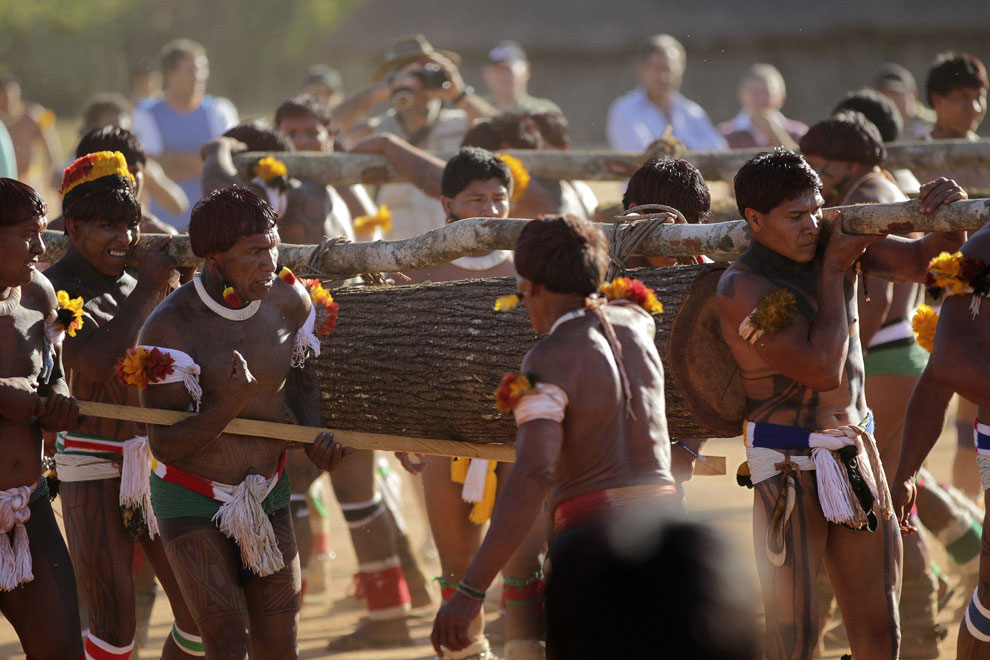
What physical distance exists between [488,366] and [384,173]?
3018 millimetres

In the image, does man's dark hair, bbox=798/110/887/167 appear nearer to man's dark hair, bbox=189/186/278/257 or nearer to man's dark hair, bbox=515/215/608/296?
man's dark hair, bbox=515/215/608/296

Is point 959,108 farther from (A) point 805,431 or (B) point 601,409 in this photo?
(B) point 601,409

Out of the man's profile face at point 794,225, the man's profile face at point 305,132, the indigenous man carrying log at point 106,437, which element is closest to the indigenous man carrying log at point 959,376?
the man's profile face at point 794,225

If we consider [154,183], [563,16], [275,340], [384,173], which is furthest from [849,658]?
[563,16]

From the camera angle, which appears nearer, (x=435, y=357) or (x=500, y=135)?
(x=435, y=357)

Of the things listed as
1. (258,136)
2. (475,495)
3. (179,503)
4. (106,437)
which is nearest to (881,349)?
(475,495)

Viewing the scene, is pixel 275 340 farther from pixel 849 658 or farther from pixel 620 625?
pixel 849 658

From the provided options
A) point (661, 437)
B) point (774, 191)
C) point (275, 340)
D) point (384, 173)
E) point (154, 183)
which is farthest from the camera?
point (154, 183)

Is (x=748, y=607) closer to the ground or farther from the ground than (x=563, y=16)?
closer to the ground

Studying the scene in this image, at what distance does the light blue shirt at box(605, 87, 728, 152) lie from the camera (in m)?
11.6

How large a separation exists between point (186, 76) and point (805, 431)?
839 cm

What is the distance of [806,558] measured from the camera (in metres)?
4.28

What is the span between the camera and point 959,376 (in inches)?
173

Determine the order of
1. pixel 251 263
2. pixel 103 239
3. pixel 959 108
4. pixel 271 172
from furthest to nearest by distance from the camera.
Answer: pixel 959 108
pixel 271 172
pixel 103 239
pixel 251 263
